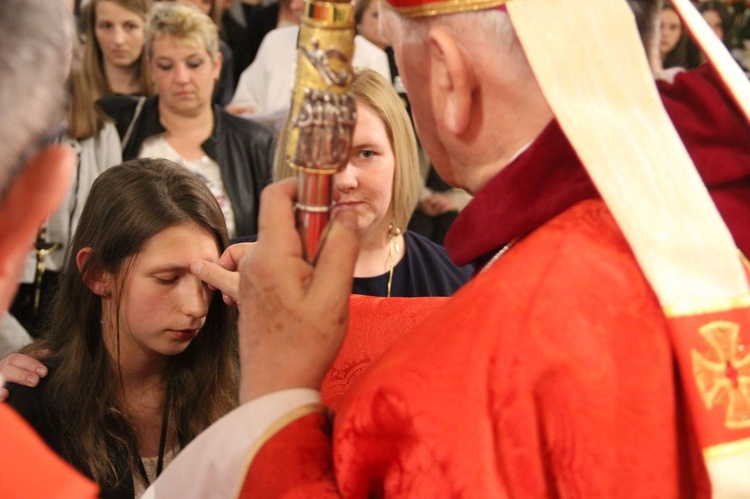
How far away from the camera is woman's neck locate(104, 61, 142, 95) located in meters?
4.46

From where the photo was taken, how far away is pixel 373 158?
10.6 feet

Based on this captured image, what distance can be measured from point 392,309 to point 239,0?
3.67 m

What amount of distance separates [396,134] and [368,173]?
0.18m

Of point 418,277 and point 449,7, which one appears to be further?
point 418,277

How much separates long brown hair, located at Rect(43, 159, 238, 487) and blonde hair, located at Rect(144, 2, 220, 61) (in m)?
1.57

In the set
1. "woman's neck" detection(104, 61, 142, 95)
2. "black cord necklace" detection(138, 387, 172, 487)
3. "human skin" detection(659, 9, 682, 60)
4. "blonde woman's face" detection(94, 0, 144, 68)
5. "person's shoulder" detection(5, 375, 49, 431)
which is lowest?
"black cord necklace" detection(138, 387, 172, 487)

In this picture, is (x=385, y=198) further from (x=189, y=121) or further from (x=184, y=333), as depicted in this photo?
(x=189, y=121)

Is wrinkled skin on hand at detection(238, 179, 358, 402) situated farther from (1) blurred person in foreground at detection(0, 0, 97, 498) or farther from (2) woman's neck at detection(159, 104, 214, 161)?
(2) woman's neck at detection(159, 104, 214, 161)

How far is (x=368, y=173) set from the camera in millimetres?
3217

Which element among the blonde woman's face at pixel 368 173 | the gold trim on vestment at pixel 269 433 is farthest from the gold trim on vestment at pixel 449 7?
the blonde woman's face at pixel 368 173

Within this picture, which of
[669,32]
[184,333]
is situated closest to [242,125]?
[184,333]

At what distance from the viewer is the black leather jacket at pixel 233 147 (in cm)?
403

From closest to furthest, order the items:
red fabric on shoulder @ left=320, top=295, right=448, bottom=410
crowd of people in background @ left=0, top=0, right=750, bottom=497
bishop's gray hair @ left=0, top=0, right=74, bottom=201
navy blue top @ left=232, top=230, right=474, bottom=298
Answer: bishop's gray hair @ left=0, top=0, right=74, bottom=201
red fabric on shoulder @ left=320, top=295, right=448, bottom=410
crowd of people in background @ left=0, top=0, right=750, bottom=497
navy blue top @ left=232, top=230, right=474, bottom=298

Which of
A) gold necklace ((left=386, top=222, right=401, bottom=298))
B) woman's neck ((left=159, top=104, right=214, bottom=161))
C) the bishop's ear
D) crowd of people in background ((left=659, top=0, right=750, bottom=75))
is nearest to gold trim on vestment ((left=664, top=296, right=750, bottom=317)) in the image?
the bishop's ear
